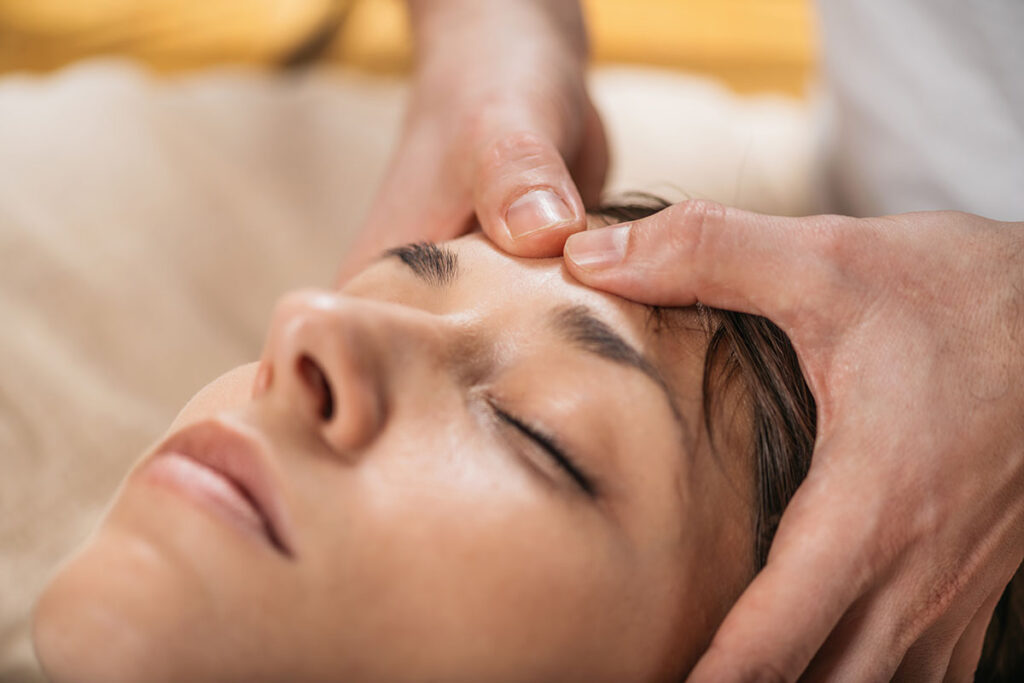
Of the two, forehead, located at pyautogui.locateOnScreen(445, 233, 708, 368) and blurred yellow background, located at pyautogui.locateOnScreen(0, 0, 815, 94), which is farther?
blurred yellow background, located at pyautogui.locateOnScreen(0, 0, 815, 94)

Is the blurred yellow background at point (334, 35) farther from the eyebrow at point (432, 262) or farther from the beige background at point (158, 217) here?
the eyebrow at point (432, 262)

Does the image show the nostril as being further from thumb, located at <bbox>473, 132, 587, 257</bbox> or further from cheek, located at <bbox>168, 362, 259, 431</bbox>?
thumb, located at <bbox>473, 132, 587, 257</bbox>

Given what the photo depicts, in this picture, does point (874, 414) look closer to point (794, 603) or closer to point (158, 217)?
point (794, 603)

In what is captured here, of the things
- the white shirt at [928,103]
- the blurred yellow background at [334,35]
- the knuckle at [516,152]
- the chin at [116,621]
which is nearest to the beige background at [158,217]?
the blurred yellow background at [334,35]

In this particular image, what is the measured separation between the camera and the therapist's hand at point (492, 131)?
3.71 ft

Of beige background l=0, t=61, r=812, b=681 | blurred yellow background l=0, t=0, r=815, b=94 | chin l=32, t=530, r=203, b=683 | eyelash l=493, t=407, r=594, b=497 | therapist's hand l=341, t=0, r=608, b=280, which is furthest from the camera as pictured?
blurred yellow background l=0, t=0, r=815, b=94

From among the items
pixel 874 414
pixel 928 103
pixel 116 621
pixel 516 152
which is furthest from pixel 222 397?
pixel 928 103

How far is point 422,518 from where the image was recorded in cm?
Answer: 79

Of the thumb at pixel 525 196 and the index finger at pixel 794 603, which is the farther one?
the thumb at pixel 525 196

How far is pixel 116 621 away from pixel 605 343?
1.61ft

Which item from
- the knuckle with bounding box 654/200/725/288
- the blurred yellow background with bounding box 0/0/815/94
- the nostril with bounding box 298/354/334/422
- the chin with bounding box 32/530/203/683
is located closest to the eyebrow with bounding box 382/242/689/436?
the knuckle with bounding box 654/200/725/288

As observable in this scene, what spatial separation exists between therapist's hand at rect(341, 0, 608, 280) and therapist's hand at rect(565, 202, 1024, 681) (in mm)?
183

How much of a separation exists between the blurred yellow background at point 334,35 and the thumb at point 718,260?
122 cm

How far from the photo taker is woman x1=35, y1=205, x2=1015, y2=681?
761 millimetres
